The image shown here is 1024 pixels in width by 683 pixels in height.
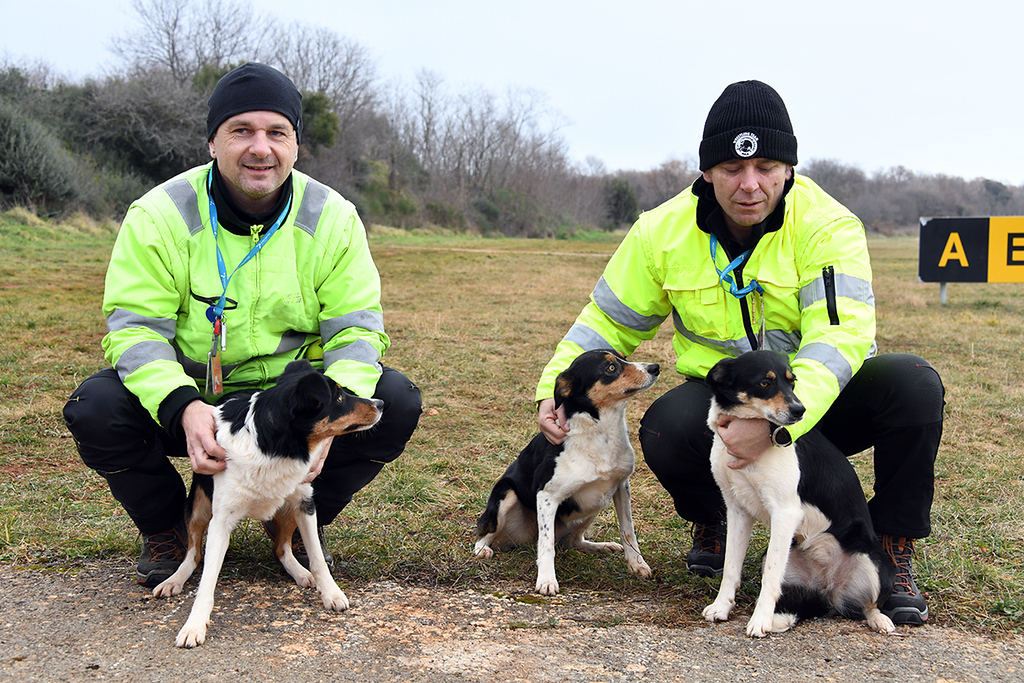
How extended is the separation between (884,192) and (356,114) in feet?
134

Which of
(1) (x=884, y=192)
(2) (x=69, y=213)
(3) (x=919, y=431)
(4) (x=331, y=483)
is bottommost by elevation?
(4) (x=331, y=483)

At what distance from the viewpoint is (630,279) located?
10.4ft

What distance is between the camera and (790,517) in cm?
259

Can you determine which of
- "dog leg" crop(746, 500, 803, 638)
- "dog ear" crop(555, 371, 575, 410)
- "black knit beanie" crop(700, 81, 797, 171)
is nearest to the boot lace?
"dog leg" crop(746, 500, 803, 638)

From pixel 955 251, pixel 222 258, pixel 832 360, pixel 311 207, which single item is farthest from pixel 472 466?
pixel 955 251

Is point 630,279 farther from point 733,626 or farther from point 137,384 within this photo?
point 137,384

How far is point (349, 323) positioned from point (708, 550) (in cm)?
166

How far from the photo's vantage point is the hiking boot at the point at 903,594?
2.69m

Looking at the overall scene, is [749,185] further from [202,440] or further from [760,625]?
[202,440]

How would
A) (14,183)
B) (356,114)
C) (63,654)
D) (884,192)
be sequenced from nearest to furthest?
(63,654), (14,183), (356,114), (884,192)

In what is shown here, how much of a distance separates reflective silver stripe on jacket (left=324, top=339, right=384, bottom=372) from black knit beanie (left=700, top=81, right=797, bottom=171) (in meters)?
1.36

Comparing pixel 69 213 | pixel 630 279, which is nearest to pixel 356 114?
pixel 69 213

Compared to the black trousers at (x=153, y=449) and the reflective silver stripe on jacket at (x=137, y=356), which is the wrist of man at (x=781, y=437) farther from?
the reflective silver stripe on jacket at (x=137, y=356)

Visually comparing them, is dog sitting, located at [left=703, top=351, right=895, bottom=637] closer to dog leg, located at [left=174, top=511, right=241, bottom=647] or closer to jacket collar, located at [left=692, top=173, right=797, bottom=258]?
jacket collar, located at [left=692, top=173, right=797, bottom=258]
